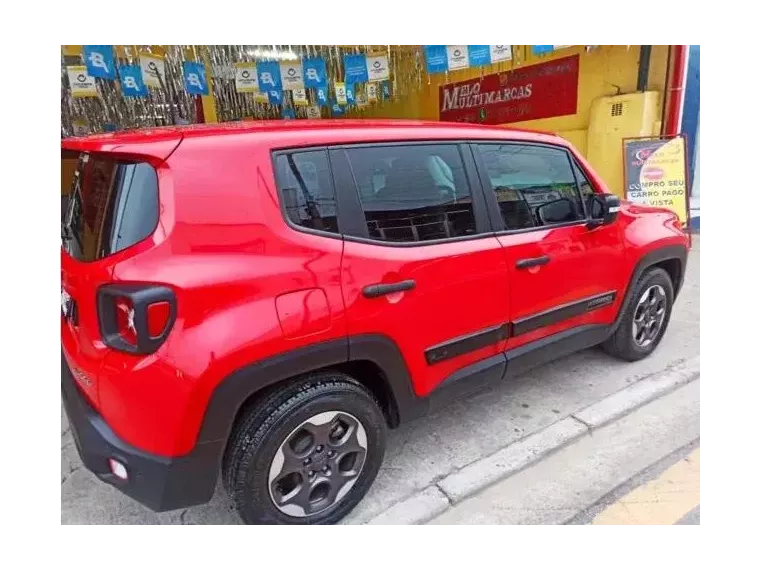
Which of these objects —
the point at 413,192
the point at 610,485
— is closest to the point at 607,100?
the point at 413,192

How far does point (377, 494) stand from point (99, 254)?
170 centimetres

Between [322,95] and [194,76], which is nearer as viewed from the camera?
[194,76]

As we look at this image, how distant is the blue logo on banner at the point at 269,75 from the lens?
773cm

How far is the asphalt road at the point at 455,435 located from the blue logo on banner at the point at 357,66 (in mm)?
5385

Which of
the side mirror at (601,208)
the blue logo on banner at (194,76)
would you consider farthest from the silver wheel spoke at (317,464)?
the blue logo on banner at (194,76)

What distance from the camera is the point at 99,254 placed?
1.85 m

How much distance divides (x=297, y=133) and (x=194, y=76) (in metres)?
6.18

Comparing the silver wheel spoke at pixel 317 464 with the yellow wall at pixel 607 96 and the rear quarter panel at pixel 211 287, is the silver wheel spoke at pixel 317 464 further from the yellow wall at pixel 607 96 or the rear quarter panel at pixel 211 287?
the yellow wall at pixel 607 96

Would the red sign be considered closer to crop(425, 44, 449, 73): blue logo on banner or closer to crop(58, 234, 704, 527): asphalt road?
crop(425, 44, 449, 73): blue logo on banner

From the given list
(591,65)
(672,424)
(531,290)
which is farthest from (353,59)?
(672,424)

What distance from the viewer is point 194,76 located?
7.27 meters

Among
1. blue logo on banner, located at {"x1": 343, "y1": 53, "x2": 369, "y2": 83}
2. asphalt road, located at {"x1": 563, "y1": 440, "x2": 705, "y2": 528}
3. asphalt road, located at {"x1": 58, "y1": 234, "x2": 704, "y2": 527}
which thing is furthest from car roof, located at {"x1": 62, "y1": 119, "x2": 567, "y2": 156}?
blue logo on banner, located at {"x1": 343, "y1": 53, "x2": 369, "y2": 83}

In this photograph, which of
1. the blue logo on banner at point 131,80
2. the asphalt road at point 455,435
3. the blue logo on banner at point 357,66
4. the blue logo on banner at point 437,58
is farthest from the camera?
the blue logo on banner at point 357,66

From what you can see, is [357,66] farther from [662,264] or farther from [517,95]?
[662,264]
